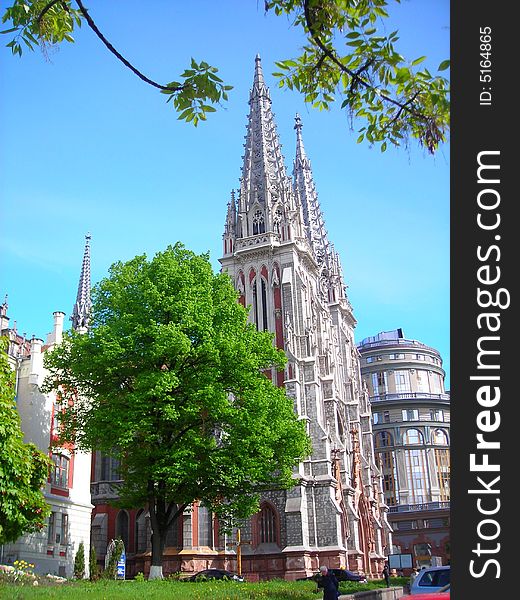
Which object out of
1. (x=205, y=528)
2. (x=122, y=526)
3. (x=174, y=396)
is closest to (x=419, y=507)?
(x=205, y=528)

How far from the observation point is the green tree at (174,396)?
25.2 metres

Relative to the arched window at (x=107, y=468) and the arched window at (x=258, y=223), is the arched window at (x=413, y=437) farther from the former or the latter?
the arched window at (x=107, y=468)

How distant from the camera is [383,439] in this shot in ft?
295

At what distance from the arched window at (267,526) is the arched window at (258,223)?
23.7 meters

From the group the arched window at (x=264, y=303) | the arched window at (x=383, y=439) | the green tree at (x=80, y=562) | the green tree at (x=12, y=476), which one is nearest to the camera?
the green tree at (x=12, y=476)

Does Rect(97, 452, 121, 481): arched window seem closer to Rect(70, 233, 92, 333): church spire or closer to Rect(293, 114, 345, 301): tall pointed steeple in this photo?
Rect(70, 233, 92, 333): church spire

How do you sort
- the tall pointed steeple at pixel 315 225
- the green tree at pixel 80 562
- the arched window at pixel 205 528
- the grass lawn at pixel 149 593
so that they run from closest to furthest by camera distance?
the grass lawn at pixel 149 593 < the green tree at pixel 80 562 < the arched window at pixel 205 528 < the tall pointed steeple at pixel 315 225

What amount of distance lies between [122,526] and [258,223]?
27.6 metres

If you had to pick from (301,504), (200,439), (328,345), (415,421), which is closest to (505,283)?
(200,439)

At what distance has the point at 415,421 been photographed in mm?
89250

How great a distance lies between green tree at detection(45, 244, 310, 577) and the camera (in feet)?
82.7

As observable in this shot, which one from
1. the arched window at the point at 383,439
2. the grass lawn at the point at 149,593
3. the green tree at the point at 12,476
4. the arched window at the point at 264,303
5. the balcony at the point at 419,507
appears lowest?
the balcony at the point at 419,507

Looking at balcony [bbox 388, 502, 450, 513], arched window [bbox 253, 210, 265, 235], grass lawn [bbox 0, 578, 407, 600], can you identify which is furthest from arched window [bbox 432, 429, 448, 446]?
grass lawn [bbox 0, 578, 407, 600]

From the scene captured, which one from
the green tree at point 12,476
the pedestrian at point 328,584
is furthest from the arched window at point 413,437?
the pedestrian at point 328,584
